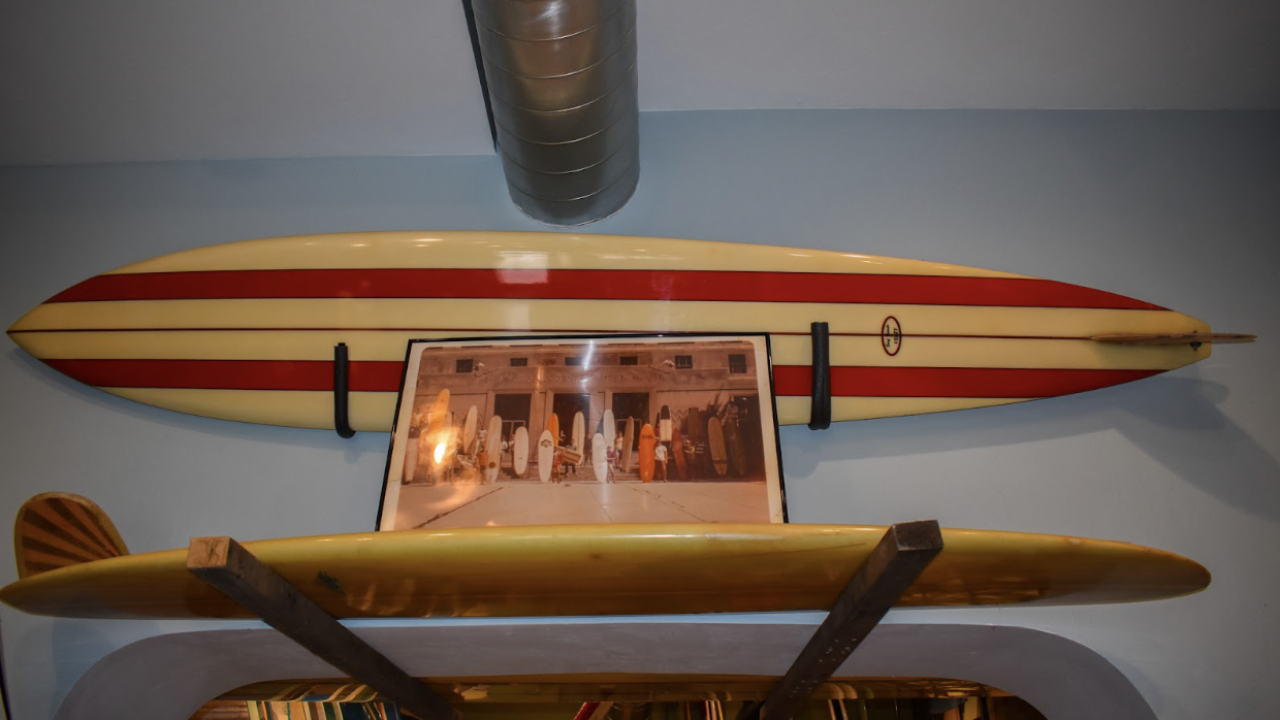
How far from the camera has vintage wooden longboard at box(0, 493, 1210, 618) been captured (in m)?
1.10

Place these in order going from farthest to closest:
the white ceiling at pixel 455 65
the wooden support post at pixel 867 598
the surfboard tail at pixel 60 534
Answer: the white ceiling at pixel 455 65 → the surfboard tail at pixel 60 534 → the wooden support post at pixel 867 598

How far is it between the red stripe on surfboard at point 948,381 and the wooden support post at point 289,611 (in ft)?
3.24

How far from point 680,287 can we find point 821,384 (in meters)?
0.38

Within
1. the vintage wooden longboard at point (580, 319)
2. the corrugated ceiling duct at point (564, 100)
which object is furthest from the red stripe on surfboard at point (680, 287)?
the corrugated ceiling duct at point (564, 100)

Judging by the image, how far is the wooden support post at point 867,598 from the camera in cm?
102

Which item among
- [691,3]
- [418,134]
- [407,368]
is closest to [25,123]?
[418,134]

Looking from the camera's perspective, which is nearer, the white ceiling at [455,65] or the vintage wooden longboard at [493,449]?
the vintage wooden longboard at [493,449]

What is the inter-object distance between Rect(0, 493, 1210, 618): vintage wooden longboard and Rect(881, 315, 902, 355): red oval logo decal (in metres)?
0.58

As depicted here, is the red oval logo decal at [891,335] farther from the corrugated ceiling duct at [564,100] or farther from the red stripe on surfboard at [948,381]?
the corrugated ceiling duct at [564,100]

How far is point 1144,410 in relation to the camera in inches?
68.7

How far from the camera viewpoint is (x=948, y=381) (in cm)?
171

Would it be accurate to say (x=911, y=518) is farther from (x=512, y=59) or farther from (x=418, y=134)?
(x=418, y=134)

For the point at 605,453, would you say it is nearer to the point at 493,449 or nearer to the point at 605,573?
the point at 493,449

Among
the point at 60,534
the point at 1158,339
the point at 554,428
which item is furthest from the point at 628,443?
the point at 1158,339
